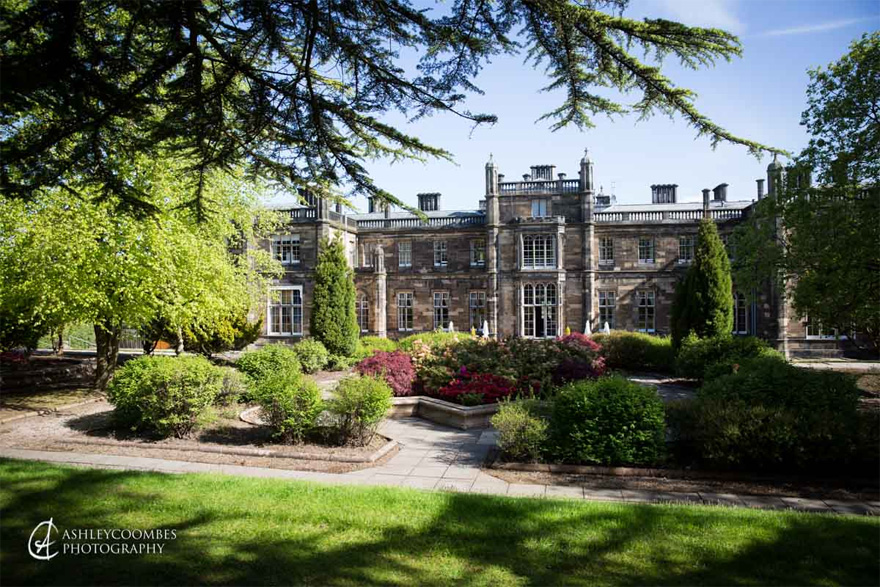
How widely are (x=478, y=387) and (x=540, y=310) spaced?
20.9 m

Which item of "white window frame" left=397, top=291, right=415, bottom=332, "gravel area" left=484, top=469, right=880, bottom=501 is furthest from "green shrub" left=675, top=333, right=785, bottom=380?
"white window frame" left=397, top=291, right=415, bottom=332

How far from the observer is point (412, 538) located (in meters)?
4.50

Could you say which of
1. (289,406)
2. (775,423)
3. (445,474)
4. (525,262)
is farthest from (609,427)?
(525,262)

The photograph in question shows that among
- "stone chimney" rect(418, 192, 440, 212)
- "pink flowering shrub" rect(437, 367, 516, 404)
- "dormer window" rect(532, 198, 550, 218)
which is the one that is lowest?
"pink flowering shrub" rect(437, 367, 516, 404)

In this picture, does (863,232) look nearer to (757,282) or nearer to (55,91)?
(757,282)

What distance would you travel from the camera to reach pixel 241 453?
26.2 ft

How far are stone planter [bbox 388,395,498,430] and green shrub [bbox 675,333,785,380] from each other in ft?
23.2

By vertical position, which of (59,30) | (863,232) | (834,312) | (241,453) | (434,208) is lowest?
(241,453)

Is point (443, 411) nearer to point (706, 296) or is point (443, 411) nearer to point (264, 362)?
point (264, 362)

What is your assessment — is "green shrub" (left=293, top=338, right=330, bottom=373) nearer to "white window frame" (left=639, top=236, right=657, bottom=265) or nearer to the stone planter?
the stone planter

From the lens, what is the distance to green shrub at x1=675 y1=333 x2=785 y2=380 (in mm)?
14195

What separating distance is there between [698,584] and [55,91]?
21.5ft

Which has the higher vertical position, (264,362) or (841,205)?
(841,205)

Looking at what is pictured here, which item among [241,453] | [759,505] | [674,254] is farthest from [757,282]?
[674,254]
